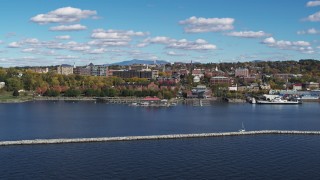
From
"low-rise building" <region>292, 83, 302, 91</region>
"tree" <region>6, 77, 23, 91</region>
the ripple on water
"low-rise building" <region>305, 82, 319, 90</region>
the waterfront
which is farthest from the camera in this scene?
"low-rise building" <region>305, 82, 319, 90</region>

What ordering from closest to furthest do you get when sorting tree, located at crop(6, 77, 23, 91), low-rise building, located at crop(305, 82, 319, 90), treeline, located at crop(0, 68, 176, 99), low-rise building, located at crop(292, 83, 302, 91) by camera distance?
1. treeline, located at crop(0, 68, 176, 99)
2. tree, located at crop(6, 77, 23, 91)
3. low-rise building, located at crop(292, 83, 302, 91)
4. low-rise building, located at crop(305, 82, 319, 90)

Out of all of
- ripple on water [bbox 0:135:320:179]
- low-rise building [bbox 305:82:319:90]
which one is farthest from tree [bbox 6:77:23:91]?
ripple on water [bbox 0:135:320:179]

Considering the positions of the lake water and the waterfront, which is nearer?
the lake water

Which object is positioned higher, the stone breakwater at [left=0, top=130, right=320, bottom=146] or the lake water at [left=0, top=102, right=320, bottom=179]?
the stone breakwater at [left=0, top=130, right=320, bottom=146]

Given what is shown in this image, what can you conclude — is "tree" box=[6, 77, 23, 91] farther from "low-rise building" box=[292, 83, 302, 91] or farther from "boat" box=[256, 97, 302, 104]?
"low-rise building" box=[292, 83, 302, 91]

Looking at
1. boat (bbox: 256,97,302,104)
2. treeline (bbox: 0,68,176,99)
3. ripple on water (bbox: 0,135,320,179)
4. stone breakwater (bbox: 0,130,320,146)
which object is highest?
treeline (bbox: 0,68,176,99)

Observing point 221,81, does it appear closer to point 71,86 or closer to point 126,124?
point 71,86

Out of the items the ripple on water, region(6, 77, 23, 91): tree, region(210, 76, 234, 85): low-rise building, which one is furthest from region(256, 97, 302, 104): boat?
region(6, 77, 23, 91): tree

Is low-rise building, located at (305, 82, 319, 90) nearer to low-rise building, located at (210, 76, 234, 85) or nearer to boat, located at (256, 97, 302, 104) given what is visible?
low-rise building, located at (210, 76, 234, 85)

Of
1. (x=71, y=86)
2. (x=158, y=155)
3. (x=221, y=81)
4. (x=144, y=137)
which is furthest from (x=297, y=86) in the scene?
(x=158, y=155)

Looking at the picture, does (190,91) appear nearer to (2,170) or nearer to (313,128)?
(313,128)

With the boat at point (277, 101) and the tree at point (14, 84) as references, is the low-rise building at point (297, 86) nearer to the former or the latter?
the boat at point (277, 101)
